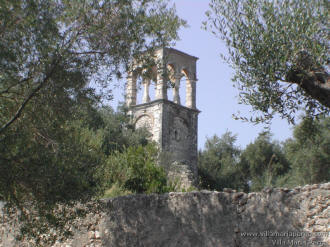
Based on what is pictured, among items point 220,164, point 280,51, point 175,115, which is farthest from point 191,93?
point 280,51

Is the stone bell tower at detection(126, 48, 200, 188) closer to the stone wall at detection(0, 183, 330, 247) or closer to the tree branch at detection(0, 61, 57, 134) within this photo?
the stone wall at detection(0, 183, 330, 247)

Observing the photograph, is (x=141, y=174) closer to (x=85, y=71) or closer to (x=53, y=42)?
(x=85, y=71)

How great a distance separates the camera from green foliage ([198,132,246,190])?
32.8 meters

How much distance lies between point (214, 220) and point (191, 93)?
80.0 ft

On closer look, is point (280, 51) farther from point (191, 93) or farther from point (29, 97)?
point (191, 93)

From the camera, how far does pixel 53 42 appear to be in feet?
19.5

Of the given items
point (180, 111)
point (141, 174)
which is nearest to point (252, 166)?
point (180, 111)

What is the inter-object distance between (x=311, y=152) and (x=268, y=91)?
756 inches

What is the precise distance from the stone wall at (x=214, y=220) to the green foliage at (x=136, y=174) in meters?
2.38

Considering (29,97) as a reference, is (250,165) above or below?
above

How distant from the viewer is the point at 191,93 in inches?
1208

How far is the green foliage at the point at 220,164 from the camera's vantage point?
32.8m

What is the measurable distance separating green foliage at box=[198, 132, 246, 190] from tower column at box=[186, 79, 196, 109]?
5.35 meters

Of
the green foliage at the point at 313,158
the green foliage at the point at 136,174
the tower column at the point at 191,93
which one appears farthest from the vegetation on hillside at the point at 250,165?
the green foliage at the point at 136,174
